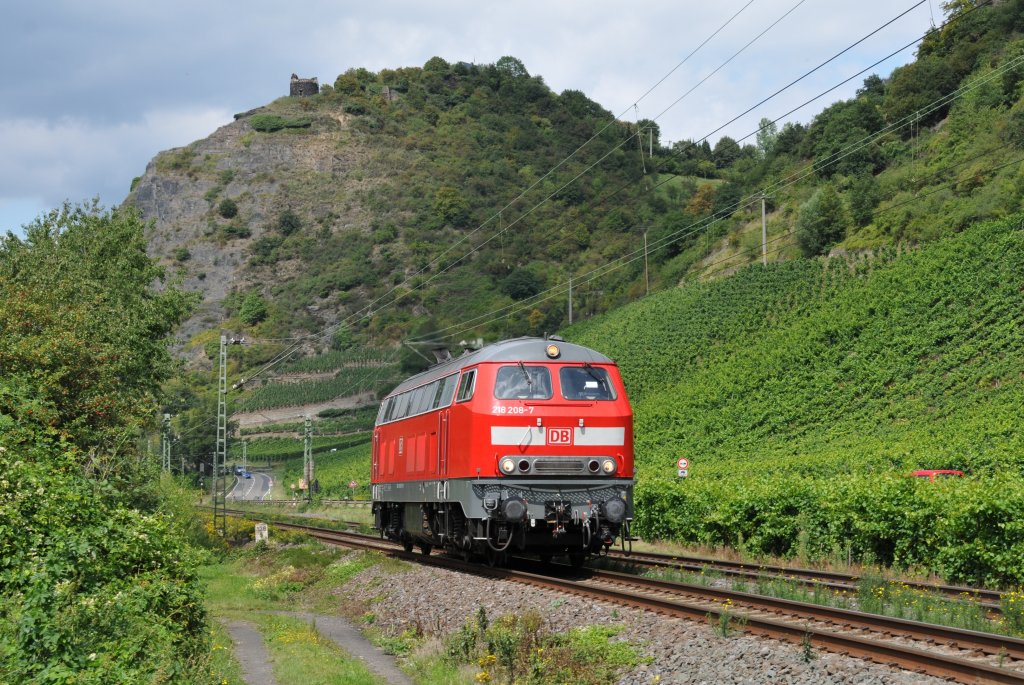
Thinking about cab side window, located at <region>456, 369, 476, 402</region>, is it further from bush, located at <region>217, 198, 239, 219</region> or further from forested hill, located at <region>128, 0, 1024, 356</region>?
bush, located at <region>217, 198, 239, 219</region>

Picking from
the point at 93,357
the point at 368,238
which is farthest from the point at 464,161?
the point at 93,357

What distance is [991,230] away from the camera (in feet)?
199

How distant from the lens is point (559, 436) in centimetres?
1941

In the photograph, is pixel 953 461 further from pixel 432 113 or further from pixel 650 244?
pixel 432 113

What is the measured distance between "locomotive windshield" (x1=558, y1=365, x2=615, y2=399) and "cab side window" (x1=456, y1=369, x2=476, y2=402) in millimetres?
1653

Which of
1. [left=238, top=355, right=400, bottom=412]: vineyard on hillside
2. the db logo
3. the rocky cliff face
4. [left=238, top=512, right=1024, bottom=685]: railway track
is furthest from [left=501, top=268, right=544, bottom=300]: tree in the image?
[left=238, top=512, right=1024, bottom=685]: railway track

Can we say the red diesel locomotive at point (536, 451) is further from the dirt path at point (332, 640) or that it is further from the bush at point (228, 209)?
the bush at point (228, 209)

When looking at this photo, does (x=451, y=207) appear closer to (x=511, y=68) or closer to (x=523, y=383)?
(x=511, y=68)

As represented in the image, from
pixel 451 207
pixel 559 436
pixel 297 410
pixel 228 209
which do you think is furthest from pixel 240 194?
pixel 559 436

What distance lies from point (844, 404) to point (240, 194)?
474 ft

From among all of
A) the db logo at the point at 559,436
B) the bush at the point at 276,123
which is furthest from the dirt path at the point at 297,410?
the db logo at the point at 559,436

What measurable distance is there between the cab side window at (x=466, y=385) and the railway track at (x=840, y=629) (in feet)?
12.8

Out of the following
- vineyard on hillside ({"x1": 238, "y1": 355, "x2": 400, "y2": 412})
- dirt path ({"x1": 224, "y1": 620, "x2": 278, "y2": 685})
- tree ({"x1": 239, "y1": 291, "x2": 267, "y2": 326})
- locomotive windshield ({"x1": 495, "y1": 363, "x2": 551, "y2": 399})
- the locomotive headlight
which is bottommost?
dirt path ({"x1": 224, "y1": 620, "x2": 278, "y2": 685})

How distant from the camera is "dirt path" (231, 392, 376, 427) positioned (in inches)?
4572
